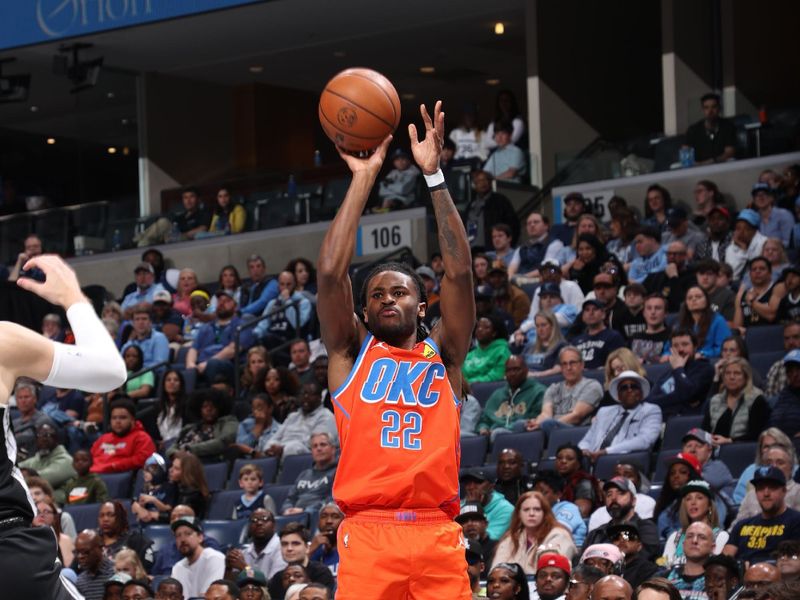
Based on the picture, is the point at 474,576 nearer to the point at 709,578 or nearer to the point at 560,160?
the point at 709,578

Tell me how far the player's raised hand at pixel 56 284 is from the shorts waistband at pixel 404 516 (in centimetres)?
159

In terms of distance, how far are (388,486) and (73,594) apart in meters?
1.34

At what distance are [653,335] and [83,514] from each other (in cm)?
502

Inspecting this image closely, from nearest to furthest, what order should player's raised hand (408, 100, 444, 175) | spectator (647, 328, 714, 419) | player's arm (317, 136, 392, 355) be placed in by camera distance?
player's arm (317, 136, 392, 355) < player's raised hand (408, 100, 444, 175) < spectator (647, 328, 714, 419)

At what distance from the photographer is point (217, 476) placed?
13109mm

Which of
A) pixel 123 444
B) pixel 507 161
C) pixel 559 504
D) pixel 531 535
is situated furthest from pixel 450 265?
Answer: pixel 507 161

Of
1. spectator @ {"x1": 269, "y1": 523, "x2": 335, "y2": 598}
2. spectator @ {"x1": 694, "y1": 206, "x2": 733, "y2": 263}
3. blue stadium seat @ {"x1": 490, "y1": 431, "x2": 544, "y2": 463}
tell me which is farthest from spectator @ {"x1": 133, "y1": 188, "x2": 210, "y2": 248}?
spectator @ {"x1": 269, "y1": 523, "x2": 335, "y2": 598}

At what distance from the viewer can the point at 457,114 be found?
→ 25844 millimetres

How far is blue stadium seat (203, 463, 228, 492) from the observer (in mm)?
13039

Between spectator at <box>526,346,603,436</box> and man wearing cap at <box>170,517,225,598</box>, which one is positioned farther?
spectator at <box>526,346,603,436</box>

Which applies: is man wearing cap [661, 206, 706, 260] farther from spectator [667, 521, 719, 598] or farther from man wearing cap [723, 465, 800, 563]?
spectator [667, 521, 719, 598]

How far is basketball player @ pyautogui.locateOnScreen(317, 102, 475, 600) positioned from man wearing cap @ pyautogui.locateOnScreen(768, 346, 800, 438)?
17.9ft

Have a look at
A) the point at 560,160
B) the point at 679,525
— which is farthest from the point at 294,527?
the point at 560,160

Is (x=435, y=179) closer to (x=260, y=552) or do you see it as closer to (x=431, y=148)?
(x=431, y=148)
